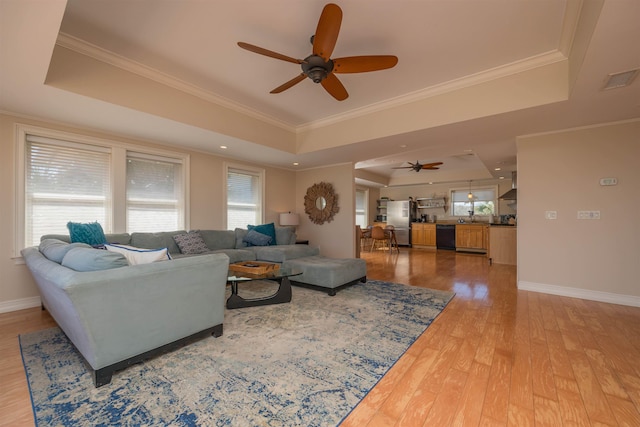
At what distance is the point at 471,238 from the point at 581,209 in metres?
4.76

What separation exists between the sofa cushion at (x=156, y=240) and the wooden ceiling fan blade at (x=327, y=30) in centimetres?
365

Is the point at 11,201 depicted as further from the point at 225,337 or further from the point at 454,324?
the point at 454,324

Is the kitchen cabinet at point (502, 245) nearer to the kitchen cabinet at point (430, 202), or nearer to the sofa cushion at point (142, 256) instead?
the kitchen cabinet at point (430, 202)

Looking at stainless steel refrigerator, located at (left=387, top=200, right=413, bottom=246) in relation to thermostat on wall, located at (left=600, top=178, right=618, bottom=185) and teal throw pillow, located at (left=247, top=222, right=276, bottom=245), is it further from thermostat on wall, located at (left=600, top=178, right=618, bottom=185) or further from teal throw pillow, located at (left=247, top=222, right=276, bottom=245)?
thermostat on wall, located at (left=600, top=178, right=618, bottom=185)

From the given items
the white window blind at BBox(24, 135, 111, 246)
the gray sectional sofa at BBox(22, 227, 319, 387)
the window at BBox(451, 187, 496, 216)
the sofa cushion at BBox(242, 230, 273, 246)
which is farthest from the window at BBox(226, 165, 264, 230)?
the window at BBox(451, 187, 496, 216)

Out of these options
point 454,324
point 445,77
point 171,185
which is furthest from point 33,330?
point 445,77

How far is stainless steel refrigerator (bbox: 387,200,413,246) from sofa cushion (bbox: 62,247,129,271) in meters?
9.02

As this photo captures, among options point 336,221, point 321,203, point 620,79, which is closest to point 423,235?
point 336,221

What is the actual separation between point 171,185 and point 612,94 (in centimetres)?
605

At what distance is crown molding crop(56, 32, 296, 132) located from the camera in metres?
2.56

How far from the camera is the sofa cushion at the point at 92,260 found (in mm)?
1701

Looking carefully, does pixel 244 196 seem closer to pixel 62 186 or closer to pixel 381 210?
pixel 62 186

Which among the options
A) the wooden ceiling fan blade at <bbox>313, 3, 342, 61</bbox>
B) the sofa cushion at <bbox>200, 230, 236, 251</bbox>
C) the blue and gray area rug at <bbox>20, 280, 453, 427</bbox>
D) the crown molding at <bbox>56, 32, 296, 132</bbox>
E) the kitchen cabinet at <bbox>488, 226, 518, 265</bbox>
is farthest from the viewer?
the kitchen cabinet at <bbox>488, 226, 518, 265</bbox>

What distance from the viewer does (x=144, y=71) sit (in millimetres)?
3062
